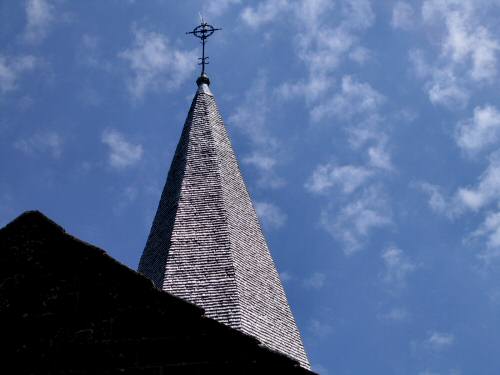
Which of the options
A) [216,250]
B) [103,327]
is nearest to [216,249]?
[216,250]

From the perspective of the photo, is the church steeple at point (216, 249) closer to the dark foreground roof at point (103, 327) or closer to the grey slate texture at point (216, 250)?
the grey slate texture at point (216, 250)

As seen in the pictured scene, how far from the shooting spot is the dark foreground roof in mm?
7250

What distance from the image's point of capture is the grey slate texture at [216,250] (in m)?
11.8

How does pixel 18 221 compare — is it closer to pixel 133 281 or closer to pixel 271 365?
pixel 133 281

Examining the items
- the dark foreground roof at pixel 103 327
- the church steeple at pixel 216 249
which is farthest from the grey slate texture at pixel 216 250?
the dark foreground roof at pixel 103 327

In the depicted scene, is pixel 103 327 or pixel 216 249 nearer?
pixel 103 327

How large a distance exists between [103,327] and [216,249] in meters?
5.70

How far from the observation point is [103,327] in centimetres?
738

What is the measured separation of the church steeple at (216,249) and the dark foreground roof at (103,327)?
12.6 feet

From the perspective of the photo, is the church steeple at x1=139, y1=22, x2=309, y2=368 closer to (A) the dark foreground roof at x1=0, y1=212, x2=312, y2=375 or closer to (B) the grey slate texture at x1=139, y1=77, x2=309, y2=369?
(B) the grey slate texture at x1=139, y1=77, x2=309, y2=369

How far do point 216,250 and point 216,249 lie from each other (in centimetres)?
4

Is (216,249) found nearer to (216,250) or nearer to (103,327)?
(216,250)

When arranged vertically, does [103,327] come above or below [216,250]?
below

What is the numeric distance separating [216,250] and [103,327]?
5665mm
